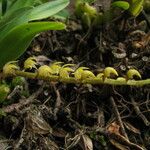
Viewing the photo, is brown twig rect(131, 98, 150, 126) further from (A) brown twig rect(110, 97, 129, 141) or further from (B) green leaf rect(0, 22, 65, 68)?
(B) green leaf rect(0, 22, 65, 68)

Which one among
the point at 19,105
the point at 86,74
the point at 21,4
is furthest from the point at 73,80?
the point at 21,4

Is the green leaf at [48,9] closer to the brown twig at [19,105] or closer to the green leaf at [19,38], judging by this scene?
the green leaf at [19,38]

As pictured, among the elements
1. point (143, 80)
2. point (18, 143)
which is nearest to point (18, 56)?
point (18, 143)

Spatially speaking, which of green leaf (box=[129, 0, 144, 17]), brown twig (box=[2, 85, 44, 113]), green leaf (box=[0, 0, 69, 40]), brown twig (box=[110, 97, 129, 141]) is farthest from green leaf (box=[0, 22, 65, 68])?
green leaf (box=[129, 0, 144, 17])

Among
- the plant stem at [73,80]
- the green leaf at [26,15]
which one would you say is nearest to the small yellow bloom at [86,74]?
the plant stem at [73,80]

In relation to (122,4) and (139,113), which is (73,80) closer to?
(139,113)

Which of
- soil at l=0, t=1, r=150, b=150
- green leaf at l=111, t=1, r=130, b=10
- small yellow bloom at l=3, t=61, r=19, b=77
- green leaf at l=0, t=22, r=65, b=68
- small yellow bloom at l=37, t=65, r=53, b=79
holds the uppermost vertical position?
green leaf at l=0, t=22, r=65, b=68
